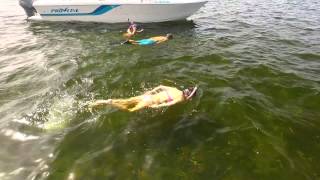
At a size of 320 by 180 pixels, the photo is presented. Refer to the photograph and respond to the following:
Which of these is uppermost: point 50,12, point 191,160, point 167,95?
point 50,12

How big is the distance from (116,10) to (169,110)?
1094 centimetres

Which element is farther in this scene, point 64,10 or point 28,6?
point 28,6

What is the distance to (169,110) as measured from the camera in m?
8.35

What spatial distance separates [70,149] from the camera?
22.7 feet

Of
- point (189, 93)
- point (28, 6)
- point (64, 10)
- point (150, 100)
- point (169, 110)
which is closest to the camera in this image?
point (150, 100)

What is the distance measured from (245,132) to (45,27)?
608 inches

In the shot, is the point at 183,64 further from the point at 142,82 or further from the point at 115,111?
the point at 115,111

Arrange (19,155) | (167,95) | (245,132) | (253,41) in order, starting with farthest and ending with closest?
(253,41) < (167,95) < (245,132) < (19,155)

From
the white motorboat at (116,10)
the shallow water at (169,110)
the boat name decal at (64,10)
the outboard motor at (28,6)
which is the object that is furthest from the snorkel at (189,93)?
the outboard motor at (28,6)

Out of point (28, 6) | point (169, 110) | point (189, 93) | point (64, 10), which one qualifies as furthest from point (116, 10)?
point (169, 110)

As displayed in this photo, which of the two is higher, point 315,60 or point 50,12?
point 50,12

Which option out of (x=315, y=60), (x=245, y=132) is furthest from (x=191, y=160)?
(x=315, y=60)

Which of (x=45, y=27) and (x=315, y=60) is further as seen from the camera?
(x=45, y=27)

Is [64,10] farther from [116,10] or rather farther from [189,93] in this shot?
[189,93]
